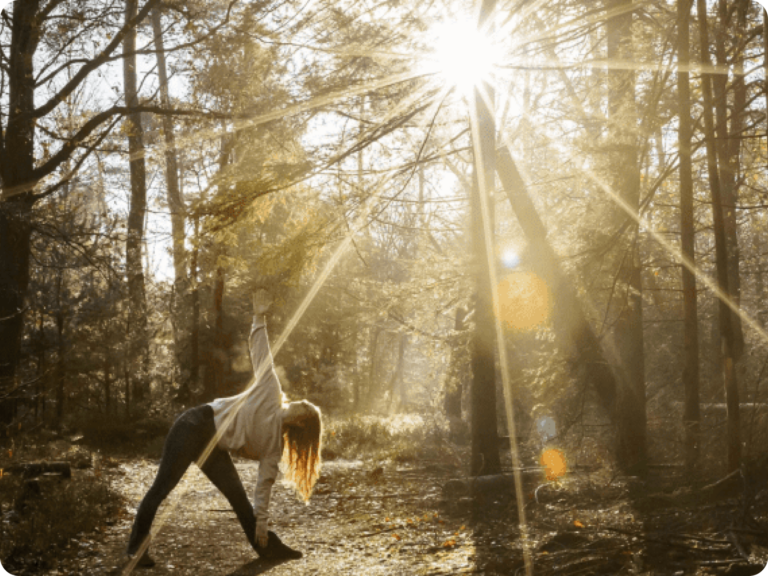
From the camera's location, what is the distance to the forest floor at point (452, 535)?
18.6ft

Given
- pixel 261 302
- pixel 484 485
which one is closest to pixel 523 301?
pixel 484 485

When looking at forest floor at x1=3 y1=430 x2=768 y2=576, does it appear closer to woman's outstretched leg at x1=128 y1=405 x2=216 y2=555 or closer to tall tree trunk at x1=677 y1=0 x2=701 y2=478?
woman's outstretched leg at x1=128 y1=405 x2=216 y2=555

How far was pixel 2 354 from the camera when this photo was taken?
11469 mm

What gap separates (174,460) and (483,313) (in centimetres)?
586

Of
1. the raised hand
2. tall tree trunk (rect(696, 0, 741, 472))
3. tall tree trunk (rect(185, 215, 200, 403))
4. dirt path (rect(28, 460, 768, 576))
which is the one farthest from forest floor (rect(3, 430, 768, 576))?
tall tree trunk (rect(185, 215, 200, 403))

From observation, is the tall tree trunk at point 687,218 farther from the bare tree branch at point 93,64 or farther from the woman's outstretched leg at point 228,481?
the bare tree branch at point 93,64

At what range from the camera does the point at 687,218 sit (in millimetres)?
7598

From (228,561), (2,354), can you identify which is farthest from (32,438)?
(228,561)

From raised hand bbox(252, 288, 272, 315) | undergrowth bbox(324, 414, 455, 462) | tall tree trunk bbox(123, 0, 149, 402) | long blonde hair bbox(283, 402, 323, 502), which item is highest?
tall tree trunk bbox(123, 0, 149, 402)

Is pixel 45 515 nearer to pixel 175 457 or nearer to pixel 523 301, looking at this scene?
pixel 175 457

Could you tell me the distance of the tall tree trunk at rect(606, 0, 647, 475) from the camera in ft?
26.6

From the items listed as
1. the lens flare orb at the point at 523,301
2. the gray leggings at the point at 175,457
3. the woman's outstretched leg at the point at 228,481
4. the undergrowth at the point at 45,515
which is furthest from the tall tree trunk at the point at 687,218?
the undergrowth at the point at 45,515

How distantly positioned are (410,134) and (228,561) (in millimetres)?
8279

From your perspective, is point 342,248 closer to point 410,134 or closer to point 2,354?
point 410,134
